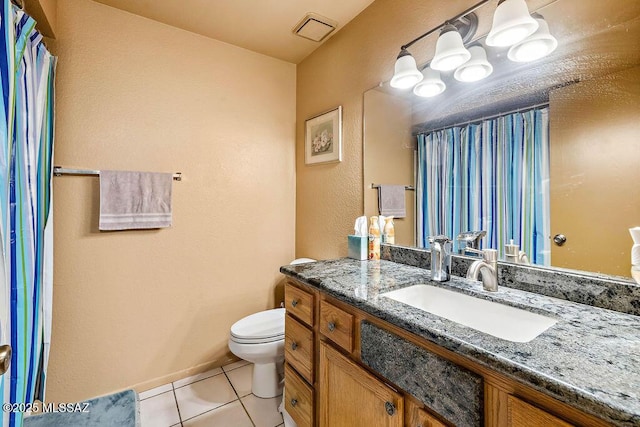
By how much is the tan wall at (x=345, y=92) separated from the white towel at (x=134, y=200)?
39.0 inches

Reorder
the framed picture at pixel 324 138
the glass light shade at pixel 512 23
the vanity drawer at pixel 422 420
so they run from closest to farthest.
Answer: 1. the vanity drawer at pixel 422 420
2. the glass light shade at pixel 512 23
3. the framed picture at pixel 324 138

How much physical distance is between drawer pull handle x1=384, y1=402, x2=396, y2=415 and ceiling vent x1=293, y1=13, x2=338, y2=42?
2.02 m

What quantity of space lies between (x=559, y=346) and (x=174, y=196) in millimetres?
2021

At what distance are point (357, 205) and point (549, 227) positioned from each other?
0.98 m

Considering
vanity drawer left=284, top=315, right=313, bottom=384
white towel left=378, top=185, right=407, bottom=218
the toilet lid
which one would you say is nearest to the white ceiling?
white towel left=378, top=185, right=407, bottom=218

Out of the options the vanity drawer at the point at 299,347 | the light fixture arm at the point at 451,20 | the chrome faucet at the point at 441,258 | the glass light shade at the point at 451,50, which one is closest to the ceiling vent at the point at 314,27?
the light fixture arm at the point at 451,20

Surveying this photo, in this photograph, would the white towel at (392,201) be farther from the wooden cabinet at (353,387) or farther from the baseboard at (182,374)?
the baseboard at (182,374)

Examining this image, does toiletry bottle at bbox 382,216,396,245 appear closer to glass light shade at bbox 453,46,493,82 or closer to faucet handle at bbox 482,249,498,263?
faucet handle at bbox 482,249,498,263

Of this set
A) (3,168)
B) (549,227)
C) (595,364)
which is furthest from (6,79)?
(549,227)

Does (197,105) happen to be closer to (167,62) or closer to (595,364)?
(167,62)

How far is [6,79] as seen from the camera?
2.90ft

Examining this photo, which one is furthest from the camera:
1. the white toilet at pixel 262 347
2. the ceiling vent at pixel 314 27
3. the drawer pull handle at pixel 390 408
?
the ceiling vent at pixel 314 27

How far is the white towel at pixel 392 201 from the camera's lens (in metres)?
A: 1.58

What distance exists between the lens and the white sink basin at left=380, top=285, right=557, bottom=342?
84 centimetres
